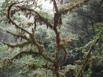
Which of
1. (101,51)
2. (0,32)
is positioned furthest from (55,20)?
(0,32)

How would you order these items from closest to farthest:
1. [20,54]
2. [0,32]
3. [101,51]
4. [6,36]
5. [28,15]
→ [28,15], [20,54], [101,51], [0,32], [6,36]

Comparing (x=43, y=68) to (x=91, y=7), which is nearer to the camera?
(x=43, y=68)

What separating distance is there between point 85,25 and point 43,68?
5000mm

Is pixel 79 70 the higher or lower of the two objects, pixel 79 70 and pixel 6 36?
the higher

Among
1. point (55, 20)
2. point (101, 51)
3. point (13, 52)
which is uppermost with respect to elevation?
point (55, 20)

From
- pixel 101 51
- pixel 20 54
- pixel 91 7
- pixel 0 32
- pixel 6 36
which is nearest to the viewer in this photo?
pixel 20 54

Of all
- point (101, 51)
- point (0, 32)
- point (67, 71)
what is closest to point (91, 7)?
point (101, 51)

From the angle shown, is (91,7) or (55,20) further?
(91,7)

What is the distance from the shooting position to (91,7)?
10445 millimetres

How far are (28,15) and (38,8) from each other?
0.26 meters

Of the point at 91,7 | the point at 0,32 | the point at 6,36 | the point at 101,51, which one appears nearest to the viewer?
the point at 101,51

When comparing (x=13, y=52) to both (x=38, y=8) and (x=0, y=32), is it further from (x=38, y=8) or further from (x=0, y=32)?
(x=0, y=32)

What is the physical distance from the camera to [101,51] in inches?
303

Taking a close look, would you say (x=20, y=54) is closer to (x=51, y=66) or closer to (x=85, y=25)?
(x=51, y=66)
